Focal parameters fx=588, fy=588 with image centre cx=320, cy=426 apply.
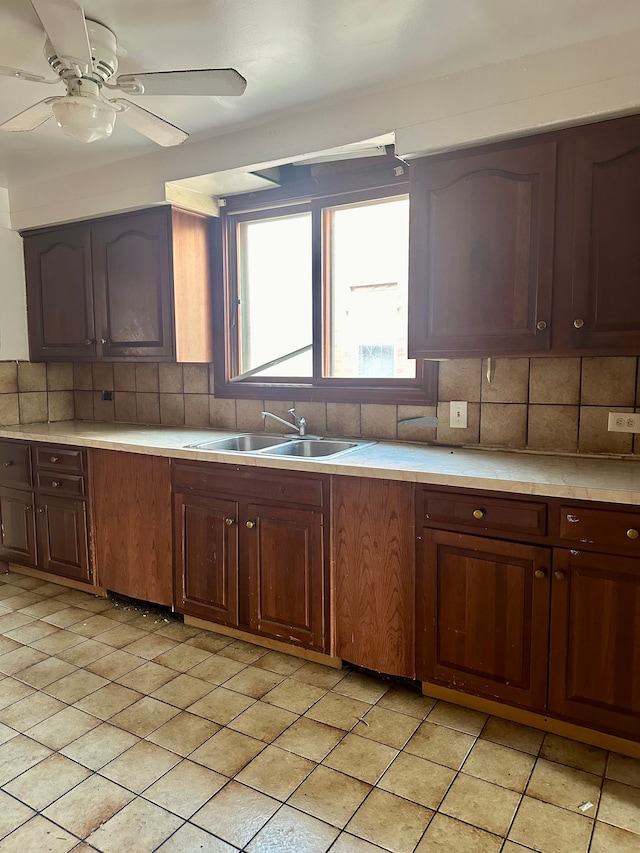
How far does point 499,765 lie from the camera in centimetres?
186

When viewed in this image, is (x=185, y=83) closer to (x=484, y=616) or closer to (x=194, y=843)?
(x=484, y=616)

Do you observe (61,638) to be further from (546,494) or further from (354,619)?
(546,494)

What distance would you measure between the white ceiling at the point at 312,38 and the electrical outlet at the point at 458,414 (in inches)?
50.6

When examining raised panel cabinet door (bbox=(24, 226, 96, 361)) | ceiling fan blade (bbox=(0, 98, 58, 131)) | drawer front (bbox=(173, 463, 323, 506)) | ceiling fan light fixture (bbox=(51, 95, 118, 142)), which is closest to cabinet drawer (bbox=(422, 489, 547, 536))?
drawer front (bbox=(173, 463, 323, 506))

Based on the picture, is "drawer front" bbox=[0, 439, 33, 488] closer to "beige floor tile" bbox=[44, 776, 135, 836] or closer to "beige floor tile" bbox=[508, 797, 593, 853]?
"beige floor tile" bbox=[44, 776, 135, 836]

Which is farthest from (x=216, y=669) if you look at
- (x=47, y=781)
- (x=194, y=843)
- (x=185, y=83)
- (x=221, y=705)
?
(x=185, y=83)

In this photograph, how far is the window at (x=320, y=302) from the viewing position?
2850mm

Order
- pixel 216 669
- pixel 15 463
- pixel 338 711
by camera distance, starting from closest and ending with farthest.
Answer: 1. pixel 338 711
2. pixel 216 669
3. pixel 15 463

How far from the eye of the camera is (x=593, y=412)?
2311 mm

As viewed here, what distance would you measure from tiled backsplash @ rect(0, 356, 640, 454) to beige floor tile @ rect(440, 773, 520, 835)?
1.26m

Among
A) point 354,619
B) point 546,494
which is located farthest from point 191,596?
point 546,494

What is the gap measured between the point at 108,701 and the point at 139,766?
1.40ft

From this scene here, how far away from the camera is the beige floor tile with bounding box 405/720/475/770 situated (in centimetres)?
189

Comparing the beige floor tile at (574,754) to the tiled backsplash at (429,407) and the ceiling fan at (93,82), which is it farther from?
the ceiling fan at (93,82)
